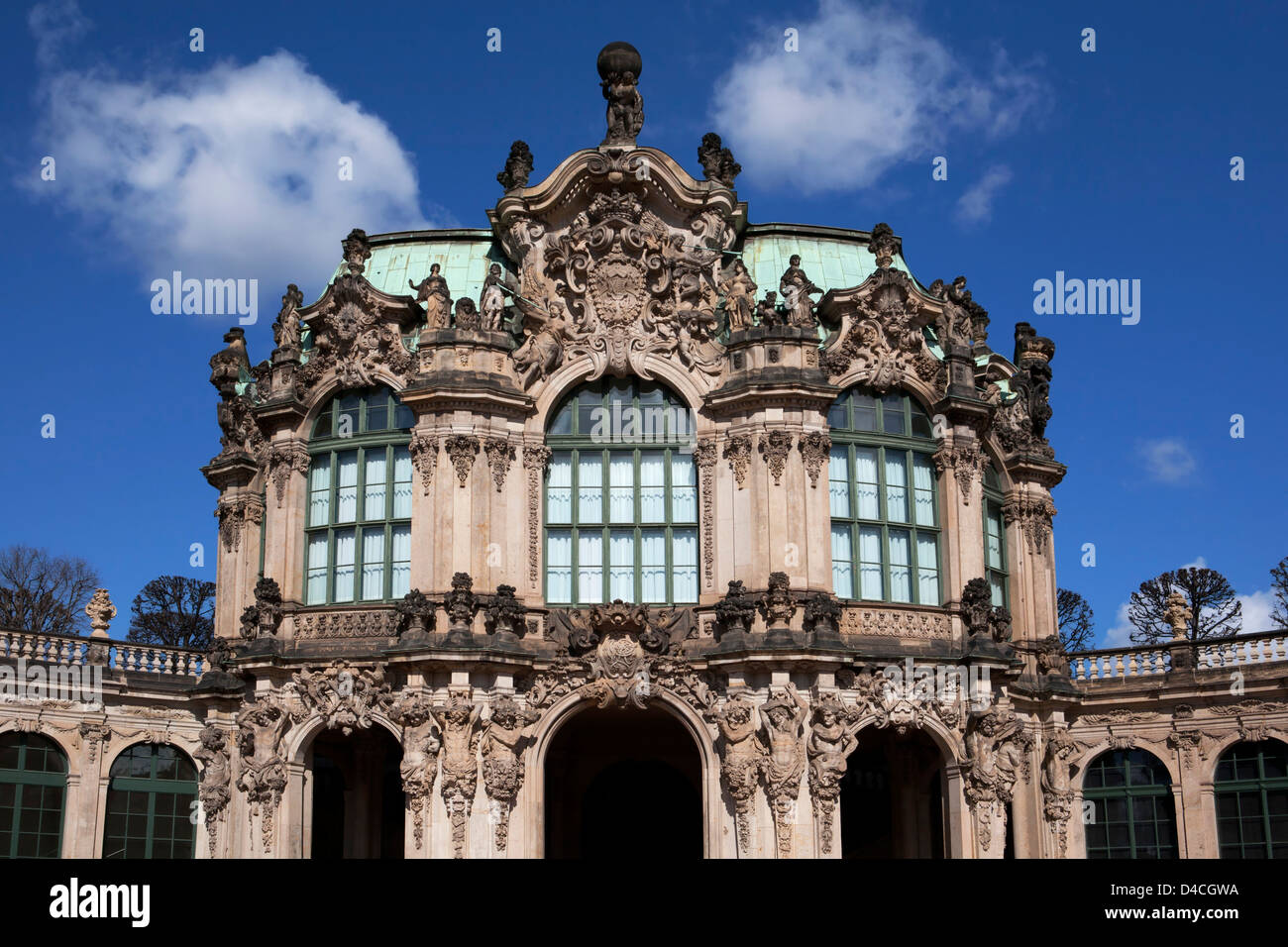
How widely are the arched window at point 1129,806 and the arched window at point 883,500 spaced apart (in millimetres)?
8003

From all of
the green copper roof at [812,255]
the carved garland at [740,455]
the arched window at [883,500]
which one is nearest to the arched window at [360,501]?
the carved garland at [740,455]

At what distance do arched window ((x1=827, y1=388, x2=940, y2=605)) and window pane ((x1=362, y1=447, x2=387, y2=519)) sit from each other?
9.23 metres

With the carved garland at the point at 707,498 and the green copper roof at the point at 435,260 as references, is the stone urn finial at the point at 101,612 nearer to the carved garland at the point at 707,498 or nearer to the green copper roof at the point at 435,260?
the green copper roof at the point at 435,260

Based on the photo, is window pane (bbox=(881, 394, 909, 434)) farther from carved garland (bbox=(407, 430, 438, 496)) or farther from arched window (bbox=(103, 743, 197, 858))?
arched window (bbox=(103, 743, 197, 858))

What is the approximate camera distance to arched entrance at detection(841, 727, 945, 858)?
34.1m

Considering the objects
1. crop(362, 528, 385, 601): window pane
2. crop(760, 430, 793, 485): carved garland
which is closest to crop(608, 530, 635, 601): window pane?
crop(760, 430, 793, 485): carved garland

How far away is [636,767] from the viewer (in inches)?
1409

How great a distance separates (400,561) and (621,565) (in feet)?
14.8

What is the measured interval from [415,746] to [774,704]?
691 cm

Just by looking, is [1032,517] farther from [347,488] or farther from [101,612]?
[101,612]

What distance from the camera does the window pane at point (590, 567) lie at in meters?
31.7

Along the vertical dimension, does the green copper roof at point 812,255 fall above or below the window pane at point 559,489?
above
